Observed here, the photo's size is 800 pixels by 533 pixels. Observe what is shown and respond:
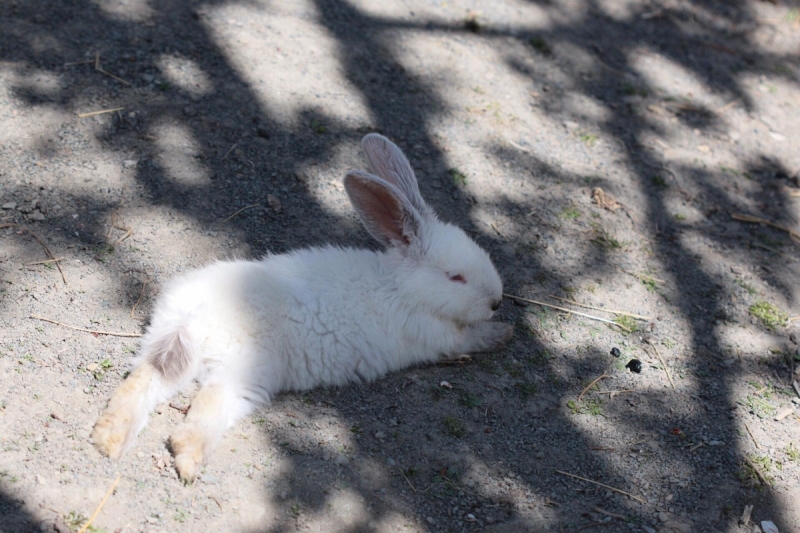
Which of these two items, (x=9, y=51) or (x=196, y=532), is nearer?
(x=196, y=532)

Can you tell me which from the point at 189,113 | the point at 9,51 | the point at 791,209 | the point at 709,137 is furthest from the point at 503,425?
the point at 9,51

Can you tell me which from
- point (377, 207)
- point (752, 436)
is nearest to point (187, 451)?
point (377, 207)

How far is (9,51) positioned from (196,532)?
3.27 metres

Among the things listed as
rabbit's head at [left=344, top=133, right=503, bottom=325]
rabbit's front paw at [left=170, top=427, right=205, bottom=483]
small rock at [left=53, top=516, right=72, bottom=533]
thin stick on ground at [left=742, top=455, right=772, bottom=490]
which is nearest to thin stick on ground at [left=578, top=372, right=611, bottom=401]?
rabbit's head at [left=344, top=133, right=503, bottom=325]

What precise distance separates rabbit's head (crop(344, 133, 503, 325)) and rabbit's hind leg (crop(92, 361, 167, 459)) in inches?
45.1

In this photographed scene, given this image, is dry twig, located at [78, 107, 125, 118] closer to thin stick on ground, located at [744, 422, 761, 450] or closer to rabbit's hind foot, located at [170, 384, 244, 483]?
rabbit's hind foot, located at [170, 384, 244, 483]

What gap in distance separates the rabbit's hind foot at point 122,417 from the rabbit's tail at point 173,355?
6cm

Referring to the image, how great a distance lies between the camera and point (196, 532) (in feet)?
7.97

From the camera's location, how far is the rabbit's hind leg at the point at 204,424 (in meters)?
2.60

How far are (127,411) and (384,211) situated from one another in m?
1.42

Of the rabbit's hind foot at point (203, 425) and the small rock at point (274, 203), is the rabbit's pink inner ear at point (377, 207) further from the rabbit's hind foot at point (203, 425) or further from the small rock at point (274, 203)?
the rabbit's hind foot at point (203, 425)

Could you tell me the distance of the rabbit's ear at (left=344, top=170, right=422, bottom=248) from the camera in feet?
10.6

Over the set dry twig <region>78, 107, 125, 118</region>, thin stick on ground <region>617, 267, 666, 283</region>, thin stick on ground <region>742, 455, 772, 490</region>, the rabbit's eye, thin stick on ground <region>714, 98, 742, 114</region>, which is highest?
thin stick on ground <region>714, 98, 742, 114</region>

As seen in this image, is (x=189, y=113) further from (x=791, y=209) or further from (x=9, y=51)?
(x=791, y=209)
